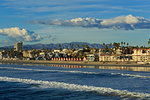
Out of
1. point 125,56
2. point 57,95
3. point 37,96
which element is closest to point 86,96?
point 57,95

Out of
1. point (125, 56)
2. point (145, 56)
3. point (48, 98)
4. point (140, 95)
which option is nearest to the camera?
point (48, 98)

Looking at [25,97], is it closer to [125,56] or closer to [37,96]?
[37,96]

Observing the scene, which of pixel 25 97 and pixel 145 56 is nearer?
pixel 25 97

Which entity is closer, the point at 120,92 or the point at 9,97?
the point at 9,97

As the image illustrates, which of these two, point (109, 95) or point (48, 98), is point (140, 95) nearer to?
point (109, 95)

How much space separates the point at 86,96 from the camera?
37594 mm

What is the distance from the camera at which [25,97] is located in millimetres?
36500

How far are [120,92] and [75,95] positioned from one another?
7.03 m

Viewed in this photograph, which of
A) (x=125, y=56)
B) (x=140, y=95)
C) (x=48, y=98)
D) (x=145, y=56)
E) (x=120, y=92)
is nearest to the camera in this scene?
(x=48, y=98)

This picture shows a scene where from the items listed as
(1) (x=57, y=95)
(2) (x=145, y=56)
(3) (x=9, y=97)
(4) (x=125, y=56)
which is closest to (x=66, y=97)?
(1) (x=57, y=95)

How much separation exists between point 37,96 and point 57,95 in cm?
280

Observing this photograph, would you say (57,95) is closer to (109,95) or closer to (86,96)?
(86,96)

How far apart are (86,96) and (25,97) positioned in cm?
830

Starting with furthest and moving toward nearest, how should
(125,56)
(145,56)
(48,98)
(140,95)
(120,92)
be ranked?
(125,56) → (145,56) → (120,92) → (140,95) → (48,98)
